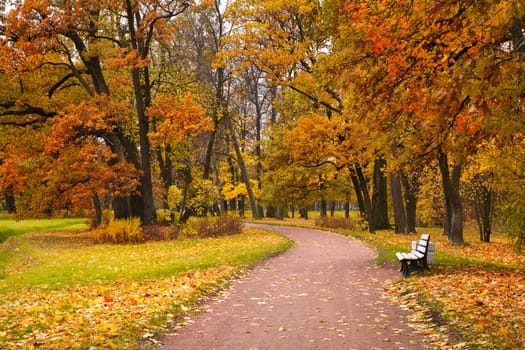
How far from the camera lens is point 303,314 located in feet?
28.6

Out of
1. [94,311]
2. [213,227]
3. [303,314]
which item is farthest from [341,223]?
[94,311]

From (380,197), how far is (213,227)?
10957 millimetres

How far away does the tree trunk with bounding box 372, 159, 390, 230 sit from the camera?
3047 centimetres

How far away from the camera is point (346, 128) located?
82.3ft

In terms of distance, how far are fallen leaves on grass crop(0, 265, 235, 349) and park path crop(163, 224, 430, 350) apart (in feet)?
2.08

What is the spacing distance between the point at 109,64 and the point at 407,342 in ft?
62.5

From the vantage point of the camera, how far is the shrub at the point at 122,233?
76.5ft

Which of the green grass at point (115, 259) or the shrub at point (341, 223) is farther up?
the shrub at point (341, 223)

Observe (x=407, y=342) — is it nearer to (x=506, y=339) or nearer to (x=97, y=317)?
(x=506, y=339)

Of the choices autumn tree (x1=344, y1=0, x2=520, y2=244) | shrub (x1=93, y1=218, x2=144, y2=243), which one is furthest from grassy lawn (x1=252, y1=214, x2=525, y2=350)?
shrub (x1=93, y1=218, x2=144, y2=243)

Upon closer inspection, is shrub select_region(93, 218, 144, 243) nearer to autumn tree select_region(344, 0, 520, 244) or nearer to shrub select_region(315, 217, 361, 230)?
shrub select_region(315, 217, 361, 230)

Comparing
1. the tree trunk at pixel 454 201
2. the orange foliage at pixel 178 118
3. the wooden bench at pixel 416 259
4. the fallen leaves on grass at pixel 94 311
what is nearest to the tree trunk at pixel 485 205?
the tree trunk at pixel 454 201

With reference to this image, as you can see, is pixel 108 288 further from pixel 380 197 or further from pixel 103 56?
pixel 380 197

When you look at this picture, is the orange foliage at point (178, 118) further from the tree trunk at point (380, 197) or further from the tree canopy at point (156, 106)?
the tree trunk at point (380, 197)
